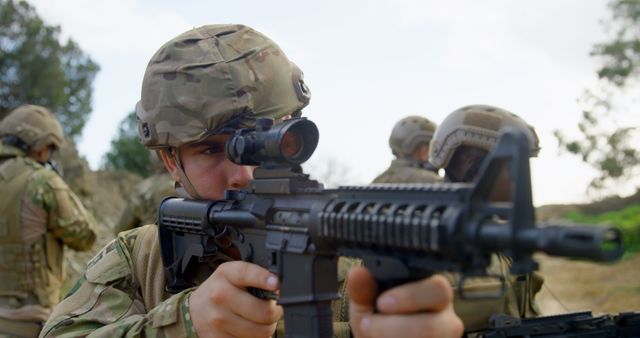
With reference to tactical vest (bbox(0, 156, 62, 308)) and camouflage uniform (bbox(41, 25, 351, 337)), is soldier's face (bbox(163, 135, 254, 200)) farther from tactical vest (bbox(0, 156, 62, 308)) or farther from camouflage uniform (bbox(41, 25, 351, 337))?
tactical vest (bbox(0, 156, 62, 308))

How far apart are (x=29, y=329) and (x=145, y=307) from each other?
4111mm

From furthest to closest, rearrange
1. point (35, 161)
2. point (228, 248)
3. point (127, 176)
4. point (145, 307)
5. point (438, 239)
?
1. point (127, 176)
2. point (35, 161)
3. point (145, 307)
4. point (228, 248)
5. point (438, 239)

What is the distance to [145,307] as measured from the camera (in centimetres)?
291

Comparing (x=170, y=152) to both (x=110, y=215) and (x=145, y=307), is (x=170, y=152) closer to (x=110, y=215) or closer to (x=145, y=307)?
(x=145, y=307)

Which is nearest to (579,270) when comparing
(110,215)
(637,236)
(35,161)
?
(637,236)

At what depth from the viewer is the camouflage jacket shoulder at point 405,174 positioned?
754 centimetres

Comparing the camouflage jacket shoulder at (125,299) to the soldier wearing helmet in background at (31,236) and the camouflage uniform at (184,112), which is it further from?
the soldier wearing helmet in background at (31,236)

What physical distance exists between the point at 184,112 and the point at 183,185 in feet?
1.01

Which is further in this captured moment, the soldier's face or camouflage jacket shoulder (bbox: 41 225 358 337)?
the soldier's face

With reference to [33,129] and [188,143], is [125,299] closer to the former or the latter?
[188,143]

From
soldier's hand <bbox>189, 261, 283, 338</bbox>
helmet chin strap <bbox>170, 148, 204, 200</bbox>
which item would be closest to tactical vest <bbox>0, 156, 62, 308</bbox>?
helmet chin strap <bbox>170, 148, 204, 200</bbox>

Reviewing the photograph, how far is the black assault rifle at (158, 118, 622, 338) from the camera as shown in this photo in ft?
4.91

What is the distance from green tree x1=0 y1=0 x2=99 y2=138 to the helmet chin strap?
22788 mm

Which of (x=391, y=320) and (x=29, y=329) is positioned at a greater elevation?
(x=391, y=320)
